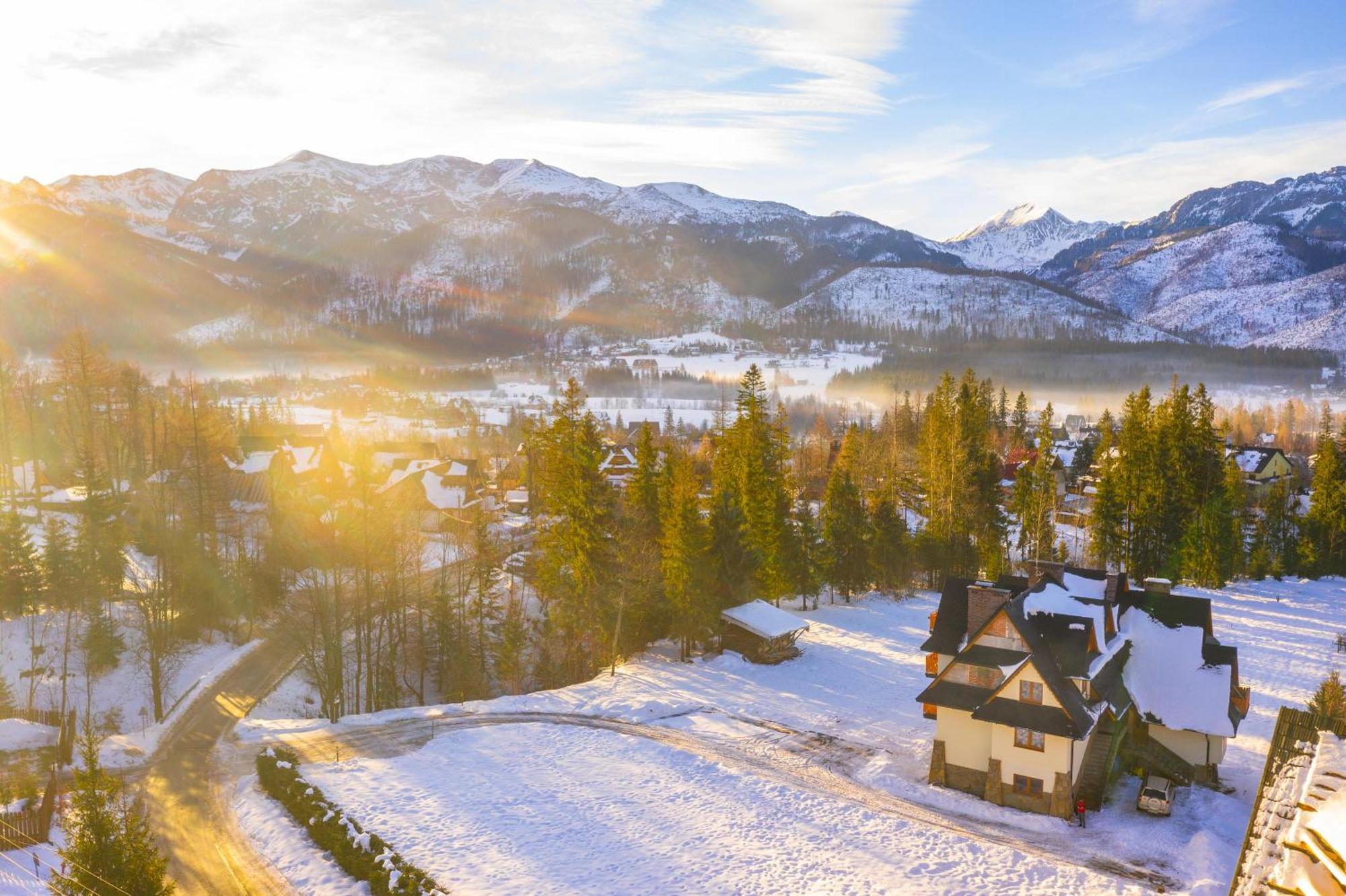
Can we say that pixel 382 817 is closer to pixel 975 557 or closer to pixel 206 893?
pixel 206 893

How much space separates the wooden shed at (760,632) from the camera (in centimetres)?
3712

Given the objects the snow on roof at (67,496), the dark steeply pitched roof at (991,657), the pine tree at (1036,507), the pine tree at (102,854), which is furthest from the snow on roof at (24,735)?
the pine tree at (1036,507)

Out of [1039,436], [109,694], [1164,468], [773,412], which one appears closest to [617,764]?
[109,694]

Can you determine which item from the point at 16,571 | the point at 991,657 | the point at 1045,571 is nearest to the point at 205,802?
the point at 16,571

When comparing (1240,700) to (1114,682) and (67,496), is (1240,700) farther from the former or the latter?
(67,496)

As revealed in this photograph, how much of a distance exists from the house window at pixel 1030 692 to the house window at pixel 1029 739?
91cm

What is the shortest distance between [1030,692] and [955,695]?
2360mm

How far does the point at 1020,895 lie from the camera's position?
1852 cm

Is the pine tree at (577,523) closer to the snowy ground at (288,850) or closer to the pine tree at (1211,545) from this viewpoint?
the snowy ground at (288,850)

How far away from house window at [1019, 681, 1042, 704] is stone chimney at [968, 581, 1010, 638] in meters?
2.76

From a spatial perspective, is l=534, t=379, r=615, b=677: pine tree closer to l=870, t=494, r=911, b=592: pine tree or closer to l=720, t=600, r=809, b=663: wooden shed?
l=720, t=600, r=809, b=663: wooden shed

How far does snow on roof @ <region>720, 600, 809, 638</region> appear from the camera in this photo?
36.8 metres

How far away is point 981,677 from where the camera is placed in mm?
24938

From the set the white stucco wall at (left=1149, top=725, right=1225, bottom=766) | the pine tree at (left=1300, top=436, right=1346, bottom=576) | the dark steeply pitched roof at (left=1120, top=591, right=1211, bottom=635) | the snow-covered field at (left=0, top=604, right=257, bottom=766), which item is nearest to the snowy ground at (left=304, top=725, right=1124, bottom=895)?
the white stucco wall at (left=1149, top=725, right=1225, bottom=766)
